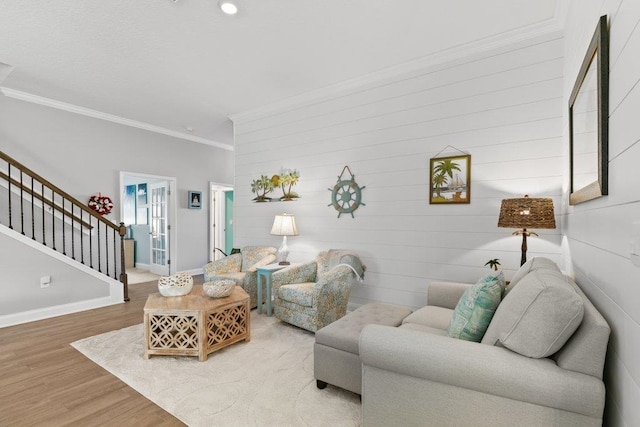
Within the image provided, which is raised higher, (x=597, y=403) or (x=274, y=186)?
(x=274, y=186)

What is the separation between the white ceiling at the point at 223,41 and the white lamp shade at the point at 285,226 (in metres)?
1.73

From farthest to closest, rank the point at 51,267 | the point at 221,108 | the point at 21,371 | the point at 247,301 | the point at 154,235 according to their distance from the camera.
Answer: the point at 154,235
the point at 221,108
the point at 51,267
the point at 247,301
the point at 21,371

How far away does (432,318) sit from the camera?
7.69ft

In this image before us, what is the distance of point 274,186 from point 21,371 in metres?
3.26

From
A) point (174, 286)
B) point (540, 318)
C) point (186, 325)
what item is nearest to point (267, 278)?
point (174, 286)

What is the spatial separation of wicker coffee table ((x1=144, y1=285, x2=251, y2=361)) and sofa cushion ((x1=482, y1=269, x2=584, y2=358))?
7.21 ft

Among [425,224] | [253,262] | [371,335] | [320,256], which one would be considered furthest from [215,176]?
[371,335]

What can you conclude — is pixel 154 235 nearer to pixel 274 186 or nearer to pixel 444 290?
pixel 274 186

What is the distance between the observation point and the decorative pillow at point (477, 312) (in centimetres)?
159

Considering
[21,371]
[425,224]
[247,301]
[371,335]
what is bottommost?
[21,371]

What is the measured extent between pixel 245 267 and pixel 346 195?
180 cm

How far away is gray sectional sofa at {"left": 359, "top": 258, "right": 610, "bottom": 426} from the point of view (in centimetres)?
118

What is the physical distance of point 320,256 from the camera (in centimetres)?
399

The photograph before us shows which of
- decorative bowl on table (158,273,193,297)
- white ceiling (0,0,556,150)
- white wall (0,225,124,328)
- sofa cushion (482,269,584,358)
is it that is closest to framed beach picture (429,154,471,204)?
white ceiling (0,0,556,150)
